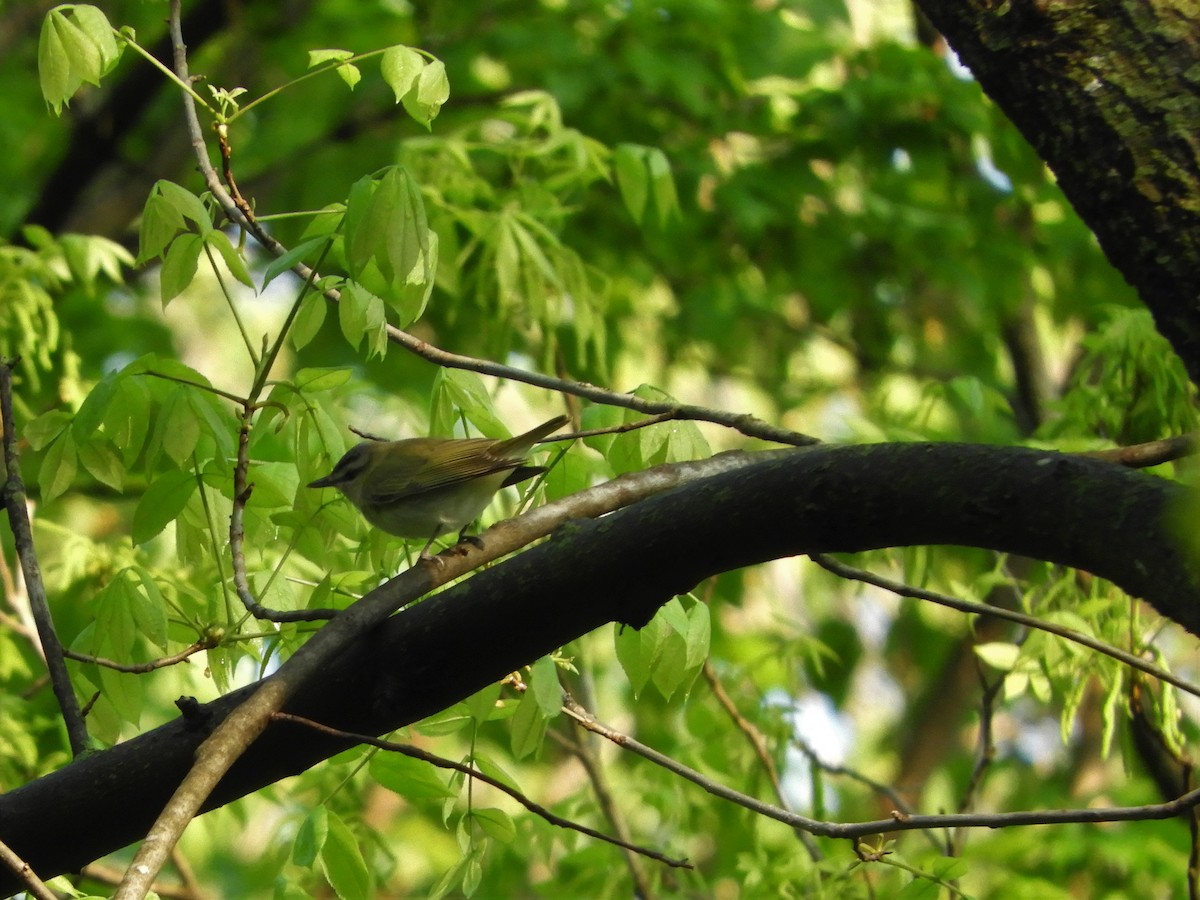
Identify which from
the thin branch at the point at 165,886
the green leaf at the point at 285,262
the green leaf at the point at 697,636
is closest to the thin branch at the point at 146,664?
the green leaf at the point at 285,262

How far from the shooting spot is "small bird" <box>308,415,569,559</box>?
4.21 metres

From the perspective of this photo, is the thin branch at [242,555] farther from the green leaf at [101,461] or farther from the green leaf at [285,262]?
the green leaf at [101,461]

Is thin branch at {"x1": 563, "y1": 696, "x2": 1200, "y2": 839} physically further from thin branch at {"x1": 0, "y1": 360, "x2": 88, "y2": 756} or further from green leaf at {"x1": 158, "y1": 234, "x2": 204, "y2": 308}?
green leaf at {"x1": 158, "y1": 234, "x2": 204, "y2": 308}

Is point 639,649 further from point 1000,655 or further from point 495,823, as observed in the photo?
Result: point 1000,655

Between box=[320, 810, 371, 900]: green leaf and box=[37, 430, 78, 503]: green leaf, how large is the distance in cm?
96

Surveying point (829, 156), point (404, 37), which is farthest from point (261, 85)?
point (829, 156)

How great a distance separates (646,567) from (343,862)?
3.37 feet

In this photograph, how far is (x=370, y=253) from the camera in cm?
243

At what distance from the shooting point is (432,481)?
4.38m

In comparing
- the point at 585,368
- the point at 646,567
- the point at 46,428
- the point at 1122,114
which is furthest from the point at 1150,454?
the point at 585,368

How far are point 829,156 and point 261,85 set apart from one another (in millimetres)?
3835

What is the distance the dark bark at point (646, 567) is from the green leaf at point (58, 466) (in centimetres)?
66

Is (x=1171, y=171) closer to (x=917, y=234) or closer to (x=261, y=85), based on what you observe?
(x=917, y=234)

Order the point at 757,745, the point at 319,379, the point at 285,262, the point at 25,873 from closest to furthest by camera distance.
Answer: the point at 25,873, the point at 285,262, the point at 319,379, the point at 757,745
